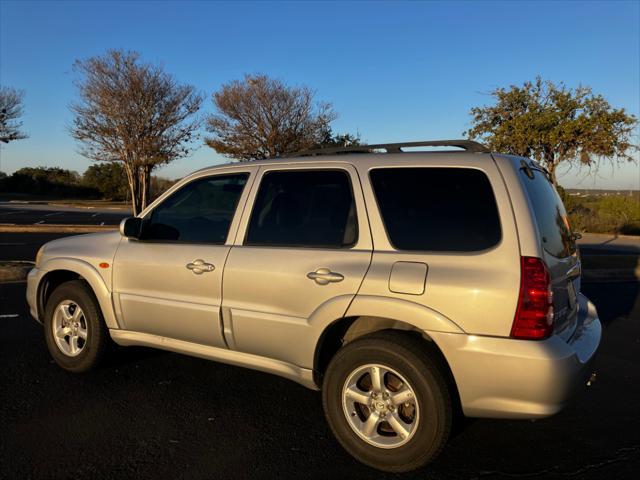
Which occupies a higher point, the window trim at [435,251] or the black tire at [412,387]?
the window trim at [435,251]

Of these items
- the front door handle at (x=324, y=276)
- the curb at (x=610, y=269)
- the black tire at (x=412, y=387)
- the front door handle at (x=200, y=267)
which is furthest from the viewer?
the curb at (x=610, y=269)

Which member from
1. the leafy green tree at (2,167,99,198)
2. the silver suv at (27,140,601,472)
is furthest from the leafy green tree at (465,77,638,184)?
the leafy green tree at (2,167,99,198)

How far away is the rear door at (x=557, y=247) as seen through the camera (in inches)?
119

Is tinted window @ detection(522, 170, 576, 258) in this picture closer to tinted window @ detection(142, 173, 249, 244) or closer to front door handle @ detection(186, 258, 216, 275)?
tinted window @ detection(142, 173, 249, 244)

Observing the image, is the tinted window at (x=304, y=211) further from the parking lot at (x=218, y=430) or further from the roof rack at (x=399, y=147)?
the parking lot at (x=218, y=430)

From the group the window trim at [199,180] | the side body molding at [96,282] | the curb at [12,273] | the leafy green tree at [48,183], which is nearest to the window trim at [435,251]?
the window trim at [199,180]

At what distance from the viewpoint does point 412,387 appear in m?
3.01

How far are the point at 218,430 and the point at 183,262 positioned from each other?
1.23 meters

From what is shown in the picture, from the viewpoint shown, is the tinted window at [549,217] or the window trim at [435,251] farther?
the tinted window at [549,217]

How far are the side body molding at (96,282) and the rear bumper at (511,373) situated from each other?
2735mm

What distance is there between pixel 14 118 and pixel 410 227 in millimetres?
28929

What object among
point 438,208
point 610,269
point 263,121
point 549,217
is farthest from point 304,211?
point 263,121

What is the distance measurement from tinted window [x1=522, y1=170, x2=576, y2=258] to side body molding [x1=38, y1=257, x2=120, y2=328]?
3309mm

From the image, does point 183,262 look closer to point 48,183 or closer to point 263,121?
point 263,121
